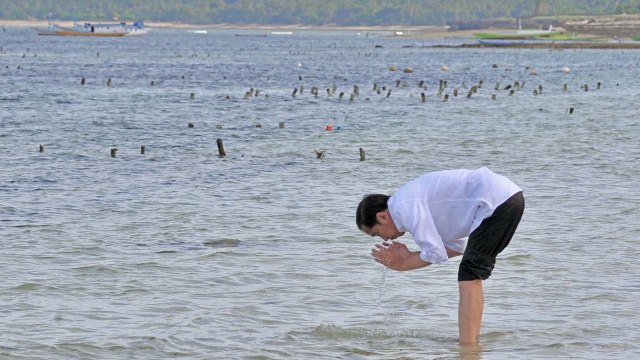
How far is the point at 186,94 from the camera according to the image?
52.6 meters

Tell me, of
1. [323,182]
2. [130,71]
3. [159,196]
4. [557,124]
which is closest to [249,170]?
[323,182]

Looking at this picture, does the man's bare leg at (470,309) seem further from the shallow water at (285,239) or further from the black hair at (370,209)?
the black hair at (370,209)

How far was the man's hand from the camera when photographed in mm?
8984

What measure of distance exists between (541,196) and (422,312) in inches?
335

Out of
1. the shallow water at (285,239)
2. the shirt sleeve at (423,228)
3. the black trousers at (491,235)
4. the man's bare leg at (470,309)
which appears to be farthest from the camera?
the shallow water at (285,239)

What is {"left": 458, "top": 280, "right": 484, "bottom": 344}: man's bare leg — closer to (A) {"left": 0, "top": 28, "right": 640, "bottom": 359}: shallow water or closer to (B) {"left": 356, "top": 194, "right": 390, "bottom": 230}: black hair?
(A) {"left": 0, "top": 28, "right": 640, "bottom": 359}: shallow water

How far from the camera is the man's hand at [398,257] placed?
898cm

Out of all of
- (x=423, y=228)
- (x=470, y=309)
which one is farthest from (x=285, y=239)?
(x=423, y=228)

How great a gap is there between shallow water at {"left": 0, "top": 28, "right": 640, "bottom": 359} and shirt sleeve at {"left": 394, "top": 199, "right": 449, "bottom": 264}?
5.95 feet

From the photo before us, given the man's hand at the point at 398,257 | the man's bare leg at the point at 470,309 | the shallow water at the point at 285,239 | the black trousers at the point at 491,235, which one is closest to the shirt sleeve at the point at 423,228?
the man's hand at the point at 398,257

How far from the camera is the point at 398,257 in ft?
29.7

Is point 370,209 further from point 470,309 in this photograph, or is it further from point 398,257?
point 470,309

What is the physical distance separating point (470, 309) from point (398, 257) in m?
0.91

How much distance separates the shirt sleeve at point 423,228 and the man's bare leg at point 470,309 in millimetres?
601
